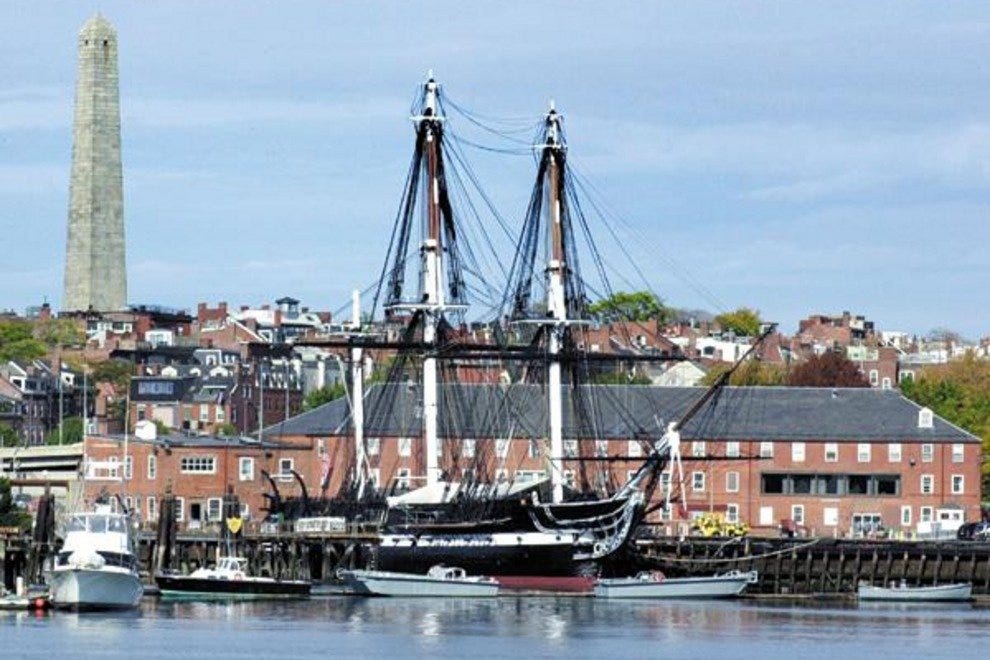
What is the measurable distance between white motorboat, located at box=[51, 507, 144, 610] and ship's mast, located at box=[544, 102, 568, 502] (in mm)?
25624

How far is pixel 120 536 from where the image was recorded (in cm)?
11431

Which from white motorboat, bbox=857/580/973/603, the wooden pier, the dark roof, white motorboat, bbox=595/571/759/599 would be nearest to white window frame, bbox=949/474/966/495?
the dark roof

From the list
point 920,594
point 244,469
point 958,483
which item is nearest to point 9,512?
point 244,469

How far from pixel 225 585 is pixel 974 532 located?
35.1 metres

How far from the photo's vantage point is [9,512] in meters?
150

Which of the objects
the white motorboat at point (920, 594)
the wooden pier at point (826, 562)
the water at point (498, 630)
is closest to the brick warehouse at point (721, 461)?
the wooden pier at point (826, 562)

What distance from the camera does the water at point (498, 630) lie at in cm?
9744

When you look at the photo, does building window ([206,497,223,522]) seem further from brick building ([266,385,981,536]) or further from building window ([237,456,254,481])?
brick building ([266,385,981,536])

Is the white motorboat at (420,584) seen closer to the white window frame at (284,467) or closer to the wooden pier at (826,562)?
the wooden pier at (826,562)

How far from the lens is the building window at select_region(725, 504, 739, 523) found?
6286 inches

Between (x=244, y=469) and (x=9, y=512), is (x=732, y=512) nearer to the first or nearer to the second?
(x=244, y=469)

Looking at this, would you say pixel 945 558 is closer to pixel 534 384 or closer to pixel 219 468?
pixel 534 384

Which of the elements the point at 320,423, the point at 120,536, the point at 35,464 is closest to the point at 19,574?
the point at 120,536

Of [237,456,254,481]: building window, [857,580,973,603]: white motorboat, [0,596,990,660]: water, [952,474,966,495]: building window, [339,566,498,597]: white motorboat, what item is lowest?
[0,596,990,660]: water
